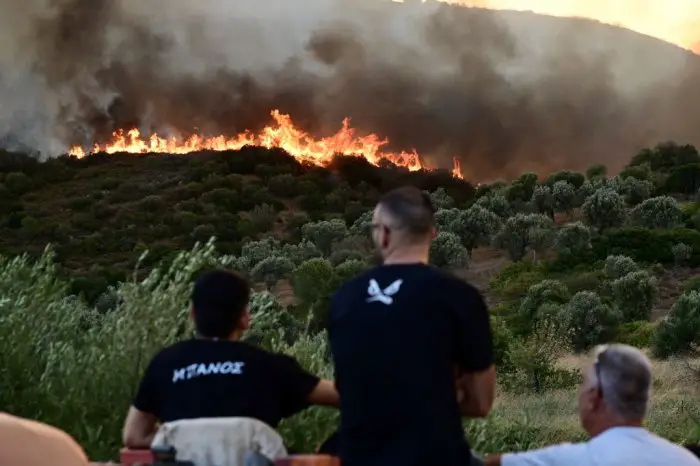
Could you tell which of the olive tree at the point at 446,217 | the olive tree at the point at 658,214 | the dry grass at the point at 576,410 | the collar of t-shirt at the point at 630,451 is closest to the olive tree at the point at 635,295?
the dry grass at the point at 576,410

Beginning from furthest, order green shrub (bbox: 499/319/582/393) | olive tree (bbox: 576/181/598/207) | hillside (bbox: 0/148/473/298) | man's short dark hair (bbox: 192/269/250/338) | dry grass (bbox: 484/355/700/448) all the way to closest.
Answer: hillside (bbox: 0/148/473/298) → olive tree (bbox: 576/181/598/207) → green shrub (bbox: 499/319/582/393) → dry grass (bbox: 484/355/700/448) → man's short dark hair (bbox: 192/269/250/338)

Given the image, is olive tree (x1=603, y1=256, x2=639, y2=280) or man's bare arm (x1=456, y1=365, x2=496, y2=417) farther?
olive tree (x1=603, y1=256, x2=639, y2=280)

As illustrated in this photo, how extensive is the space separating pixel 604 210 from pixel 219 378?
3501cm

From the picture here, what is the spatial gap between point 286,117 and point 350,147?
5.40 m

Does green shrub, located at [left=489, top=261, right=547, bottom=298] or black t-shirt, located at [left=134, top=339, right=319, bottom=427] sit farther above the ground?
green shrub, located at [left=489, top=261, right=547, bottom=298]

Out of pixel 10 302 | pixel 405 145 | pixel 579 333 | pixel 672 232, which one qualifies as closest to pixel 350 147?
pixel 405 145

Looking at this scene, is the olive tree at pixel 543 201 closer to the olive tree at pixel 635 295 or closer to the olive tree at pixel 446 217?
the olive tree at pixel 446 217

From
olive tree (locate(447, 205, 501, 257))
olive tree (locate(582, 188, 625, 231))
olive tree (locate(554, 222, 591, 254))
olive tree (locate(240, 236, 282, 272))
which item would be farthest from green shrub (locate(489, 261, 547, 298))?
olive tree (locate(240, 236, 282, 272))

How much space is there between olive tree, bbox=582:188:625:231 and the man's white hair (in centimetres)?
3444

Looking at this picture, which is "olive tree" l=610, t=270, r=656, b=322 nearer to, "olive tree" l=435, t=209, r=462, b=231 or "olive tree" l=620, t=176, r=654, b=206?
"olive tree" l=435, t=209, r=462, b=231

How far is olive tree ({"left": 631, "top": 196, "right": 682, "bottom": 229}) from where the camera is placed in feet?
117

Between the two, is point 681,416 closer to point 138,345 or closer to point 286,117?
point 138,345

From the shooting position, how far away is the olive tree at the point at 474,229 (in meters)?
37.3

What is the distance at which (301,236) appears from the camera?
138 feet
